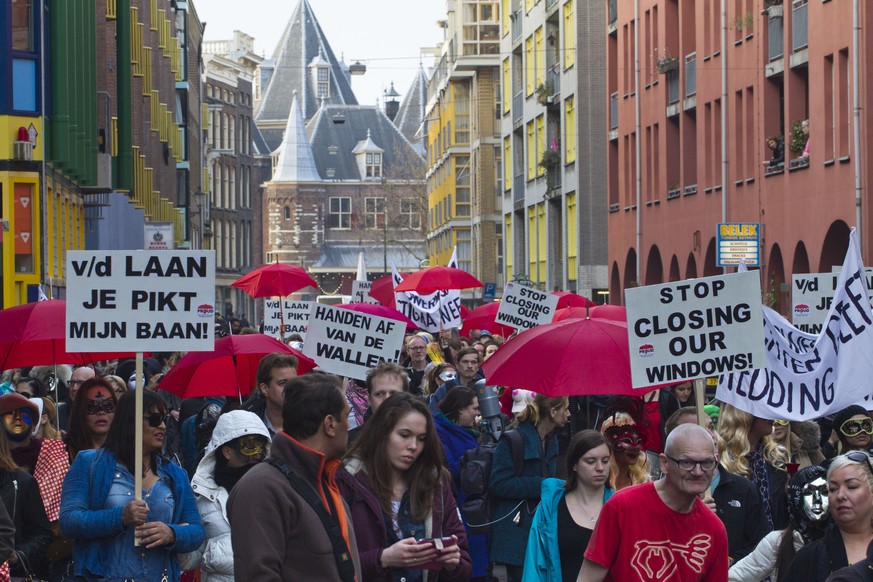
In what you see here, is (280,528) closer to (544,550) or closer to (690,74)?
(544,550)

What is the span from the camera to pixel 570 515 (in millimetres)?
8219

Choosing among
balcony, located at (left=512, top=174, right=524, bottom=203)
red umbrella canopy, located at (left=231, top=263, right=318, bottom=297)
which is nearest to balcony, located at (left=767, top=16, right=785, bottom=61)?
red umbrella canopy, located at (left=231, top=263, right=318, bottom=297)

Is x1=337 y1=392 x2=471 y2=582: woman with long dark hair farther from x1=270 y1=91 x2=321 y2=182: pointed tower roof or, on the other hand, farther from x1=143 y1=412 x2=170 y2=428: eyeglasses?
x1=270 y1=91 x2=321 y2=182: pointed tower roof

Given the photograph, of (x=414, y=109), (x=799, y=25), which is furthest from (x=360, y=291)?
(x=414, y=109)

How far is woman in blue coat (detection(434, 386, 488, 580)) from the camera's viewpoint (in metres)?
10.1

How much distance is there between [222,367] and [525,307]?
6.79 metres

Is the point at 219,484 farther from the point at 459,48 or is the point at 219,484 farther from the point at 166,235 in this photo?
the point at 459,48

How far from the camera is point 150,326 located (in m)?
9.21

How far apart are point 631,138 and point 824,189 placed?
1706 cm

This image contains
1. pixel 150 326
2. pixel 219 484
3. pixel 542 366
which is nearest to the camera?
pixel 219 484

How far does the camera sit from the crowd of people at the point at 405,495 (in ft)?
20.0

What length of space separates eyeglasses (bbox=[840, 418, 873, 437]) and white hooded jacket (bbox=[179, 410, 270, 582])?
12.0ft

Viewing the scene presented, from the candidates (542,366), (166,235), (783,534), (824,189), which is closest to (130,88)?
(166,235)

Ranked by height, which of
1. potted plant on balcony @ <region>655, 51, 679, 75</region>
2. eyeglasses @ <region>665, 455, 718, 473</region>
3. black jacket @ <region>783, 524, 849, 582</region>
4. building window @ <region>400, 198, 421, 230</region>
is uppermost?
building window @ <region>400, 198, 421, 230</region>
